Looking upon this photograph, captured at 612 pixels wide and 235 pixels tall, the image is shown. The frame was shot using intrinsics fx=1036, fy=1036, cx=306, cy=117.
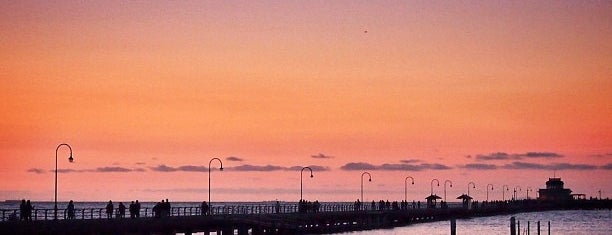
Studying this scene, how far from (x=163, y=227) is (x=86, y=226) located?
30.6ft

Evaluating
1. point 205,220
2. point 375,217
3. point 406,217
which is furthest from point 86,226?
point 406,217

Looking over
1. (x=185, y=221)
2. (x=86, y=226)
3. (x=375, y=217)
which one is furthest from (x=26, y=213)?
(x=375, y=217)

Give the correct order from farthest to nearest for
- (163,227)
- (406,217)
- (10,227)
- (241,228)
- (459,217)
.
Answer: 1. (459,217)
2. (406,217)
3. (241,228)
4. (163,227)
5. (10,227)

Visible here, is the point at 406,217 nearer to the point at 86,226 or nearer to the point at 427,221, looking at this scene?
the point at 427,221

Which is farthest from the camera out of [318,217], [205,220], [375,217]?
[375,217]

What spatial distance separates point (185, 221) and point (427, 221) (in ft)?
304

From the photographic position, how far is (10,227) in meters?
54.0

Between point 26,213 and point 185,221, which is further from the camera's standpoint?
point 185,221

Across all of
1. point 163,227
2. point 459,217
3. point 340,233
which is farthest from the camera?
point 459,217

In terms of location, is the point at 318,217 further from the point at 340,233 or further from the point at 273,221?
the point at 273,221

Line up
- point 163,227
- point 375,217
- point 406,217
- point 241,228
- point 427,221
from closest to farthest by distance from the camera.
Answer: point 163,227 → point 241,228 → point 375,217 → point 406,217 → point 427,221

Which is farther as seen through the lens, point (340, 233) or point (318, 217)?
point (340, 233)

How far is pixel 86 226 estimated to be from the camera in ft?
195

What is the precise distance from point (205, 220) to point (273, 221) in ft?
37.6
